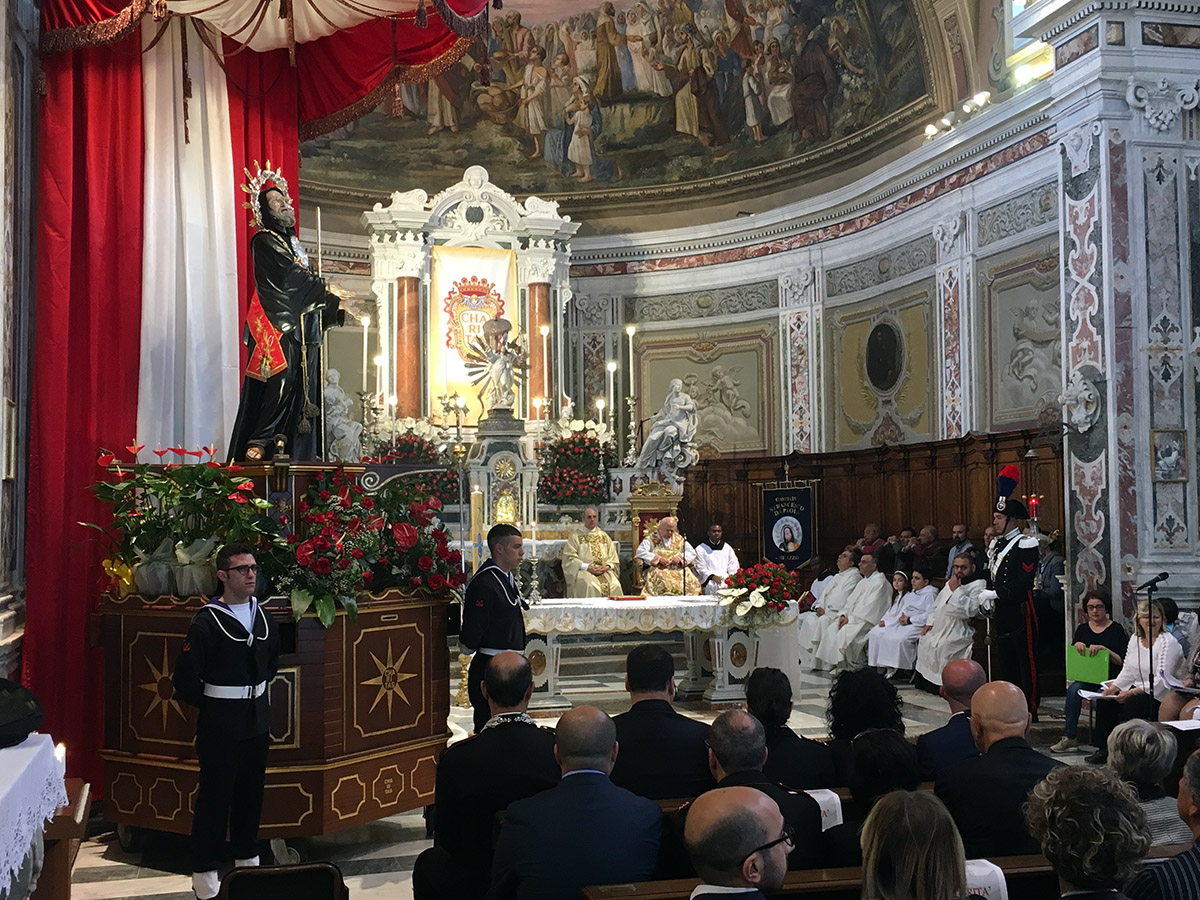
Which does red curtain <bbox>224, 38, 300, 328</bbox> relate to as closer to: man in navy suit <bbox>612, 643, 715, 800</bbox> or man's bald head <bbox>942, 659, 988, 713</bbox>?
man in navy suit <bbox>612, 643, 715, 800</bbox>

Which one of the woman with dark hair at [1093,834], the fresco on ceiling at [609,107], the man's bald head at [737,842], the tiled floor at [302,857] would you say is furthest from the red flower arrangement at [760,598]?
the fresco on ceiling at [609,107]

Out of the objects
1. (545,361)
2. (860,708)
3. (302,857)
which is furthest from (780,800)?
(545,361)

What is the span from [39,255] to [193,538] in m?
1.85

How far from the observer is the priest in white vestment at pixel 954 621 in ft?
36.3

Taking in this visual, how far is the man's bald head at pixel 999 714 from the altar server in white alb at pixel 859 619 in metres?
9.20

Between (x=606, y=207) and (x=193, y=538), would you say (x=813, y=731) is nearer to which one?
(x=193, y=538)

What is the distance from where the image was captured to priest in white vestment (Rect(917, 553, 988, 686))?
36.3ft

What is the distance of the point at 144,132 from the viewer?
7.33 m

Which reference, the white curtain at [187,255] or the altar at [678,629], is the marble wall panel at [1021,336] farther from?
the white curtain at [187,255]

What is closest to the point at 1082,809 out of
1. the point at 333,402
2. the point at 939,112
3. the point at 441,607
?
the point at 441,607

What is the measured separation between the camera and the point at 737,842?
8.58 feet

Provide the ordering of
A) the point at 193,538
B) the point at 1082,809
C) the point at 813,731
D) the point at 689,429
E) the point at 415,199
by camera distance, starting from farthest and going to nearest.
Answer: the point at 415,199 → the point at 689,429 → the point at 813,731 → the point at 193,538 → the point at 1082,809

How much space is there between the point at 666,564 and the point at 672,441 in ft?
10.9

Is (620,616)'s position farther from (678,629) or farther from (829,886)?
(829,886)
